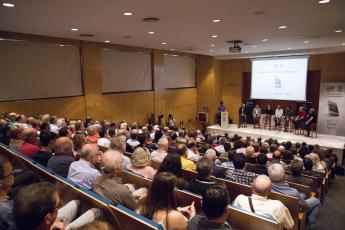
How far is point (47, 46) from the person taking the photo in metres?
7.97

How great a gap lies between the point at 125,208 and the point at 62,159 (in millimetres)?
1447

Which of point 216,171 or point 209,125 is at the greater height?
point 216,171

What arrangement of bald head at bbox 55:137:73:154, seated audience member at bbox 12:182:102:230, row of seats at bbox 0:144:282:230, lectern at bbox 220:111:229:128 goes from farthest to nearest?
lectern at bbox 220:111:229:128, bald head at bbox 55:137:73:154, row of seats at bbox 0:144:282:230, seated audience member at bbox 12:182:102:230

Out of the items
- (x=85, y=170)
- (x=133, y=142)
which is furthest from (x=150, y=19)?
(x=85, y=170)

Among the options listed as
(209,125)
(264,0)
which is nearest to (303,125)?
(209,125)

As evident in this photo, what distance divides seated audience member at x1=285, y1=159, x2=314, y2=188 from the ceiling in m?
2.74

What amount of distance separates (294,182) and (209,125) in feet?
35.4

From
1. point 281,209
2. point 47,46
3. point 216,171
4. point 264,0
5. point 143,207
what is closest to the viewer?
point 143,207

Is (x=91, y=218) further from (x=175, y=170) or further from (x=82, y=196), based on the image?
(x=175, y=170)

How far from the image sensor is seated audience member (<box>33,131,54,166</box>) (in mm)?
3201

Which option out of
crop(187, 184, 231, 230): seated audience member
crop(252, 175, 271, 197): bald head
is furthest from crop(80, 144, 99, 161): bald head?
crop(252, 175, 271, 197): bald head

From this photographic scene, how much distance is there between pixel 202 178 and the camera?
103 inches

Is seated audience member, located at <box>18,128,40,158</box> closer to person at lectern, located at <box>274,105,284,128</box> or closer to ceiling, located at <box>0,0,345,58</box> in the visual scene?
ceiling, located at <box>0,0,345,58</box>

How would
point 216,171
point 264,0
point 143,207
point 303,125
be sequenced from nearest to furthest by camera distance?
point 143,207
point 216,171
point 264,0
point 303,125
